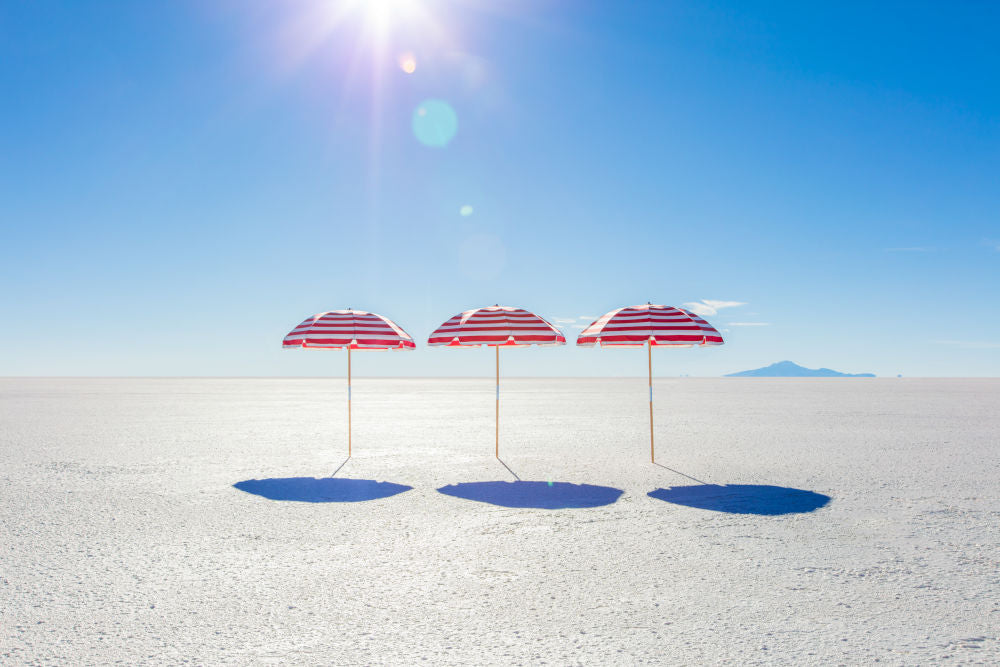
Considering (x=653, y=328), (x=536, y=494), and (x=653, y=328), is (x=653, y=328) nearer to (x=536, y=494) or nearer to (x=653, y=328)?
(x=653, y=328)

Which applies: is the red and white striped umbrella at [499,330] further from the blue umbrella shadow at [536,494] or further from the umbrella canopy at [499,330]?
the blue umbrella shadow at [536,494]

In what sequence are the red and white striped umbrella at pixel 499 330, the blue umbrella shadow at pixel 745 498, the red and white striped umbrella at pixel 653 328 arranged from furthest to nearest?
the red and white striped umbrella at pixel 499 330 → the red and white striped umbrella at pixel 653 328 → the blue umbrella shadow at pixel 745 498

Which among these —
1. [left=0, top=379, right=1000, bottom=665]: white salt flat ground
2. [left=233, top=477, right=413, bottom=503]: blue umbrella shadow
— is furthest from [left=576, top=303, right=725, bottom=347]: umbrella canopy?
[left=233, top=477, right=413, bottom=503]: blue umbrella shadow

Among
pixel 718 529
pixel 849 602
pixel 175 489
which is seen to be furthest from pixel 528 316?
pixel 849 602

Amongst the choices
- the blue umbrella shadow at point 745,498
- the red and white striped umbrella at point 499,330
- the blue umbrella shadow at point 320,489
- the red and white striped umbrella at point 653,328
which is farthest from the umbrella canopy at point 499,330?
the blue umbrella shadow at point 745,498

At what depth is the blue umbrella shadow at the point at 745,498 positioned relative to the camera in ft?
24.3

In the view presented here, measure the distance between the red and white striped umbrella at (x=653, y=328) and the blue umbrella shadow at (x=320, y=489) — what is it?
12.2ft

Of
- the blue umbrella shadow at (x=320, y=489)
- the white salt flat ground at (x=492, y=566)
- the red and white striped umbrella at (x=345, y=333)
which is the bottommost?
the white salt flat ground at (x=492, y=566)

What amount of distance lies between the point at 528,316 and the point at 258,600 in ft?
21.4

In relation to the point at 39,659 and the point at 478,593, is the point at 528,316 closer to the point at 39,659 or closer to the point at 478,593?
the point at 478,593

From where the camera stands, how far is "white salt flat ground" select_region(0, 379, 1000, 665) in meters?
3.87

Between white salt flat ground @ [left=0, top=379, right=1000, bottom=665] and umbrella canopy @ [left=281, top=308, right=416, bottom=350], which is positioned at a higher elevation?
umbrella canopy @ [left=281, top=308, right=416, bottom=350]

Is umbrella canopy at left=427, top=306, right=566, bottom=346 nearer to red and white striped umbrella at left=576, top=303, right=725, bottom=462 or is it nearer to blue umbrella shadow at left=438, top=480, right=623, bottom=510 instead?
red and white striped umbrella at left=576, top=303, right=725, bottom=462

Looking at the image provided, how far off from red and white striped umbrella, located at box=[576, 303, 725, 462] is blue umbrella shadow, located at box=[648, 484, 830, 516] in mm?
1453
